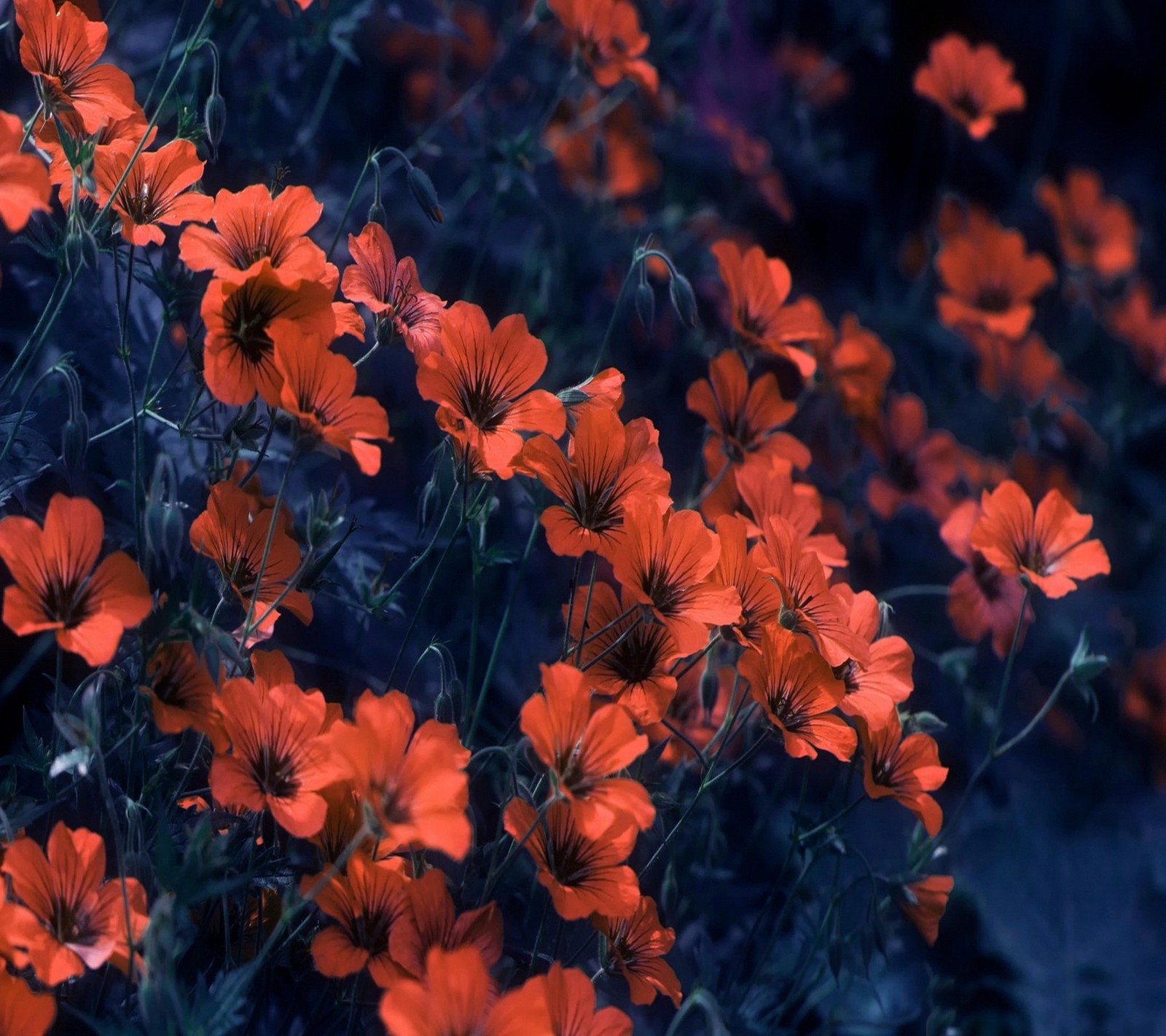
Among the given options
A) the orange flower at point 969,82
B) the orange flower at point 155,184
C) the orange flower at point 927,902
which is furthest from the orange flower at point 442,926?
the orange flower at point 969,82

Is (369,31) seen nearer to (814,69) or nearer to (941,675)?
(814,69)

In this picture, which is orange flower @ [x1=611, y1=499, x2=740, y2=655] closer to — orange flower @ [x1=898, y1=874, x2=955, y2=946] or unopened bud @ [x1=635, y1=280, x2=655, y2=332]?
unopened bud @ [x1=635, y1=280, x2=655, y2=332]

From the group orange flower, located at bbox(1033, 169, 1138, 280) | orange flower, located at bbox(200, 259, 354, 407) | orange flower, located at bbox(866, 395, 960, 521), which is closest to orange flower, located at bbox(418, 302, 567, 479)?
orange flower, located at bbox(200, 259, 354, 407)

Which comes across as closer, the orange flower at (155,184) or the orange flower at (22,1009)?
the orange flower at (22,1009)

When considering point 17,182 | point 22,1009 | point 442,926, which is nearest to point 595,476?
point 442,926

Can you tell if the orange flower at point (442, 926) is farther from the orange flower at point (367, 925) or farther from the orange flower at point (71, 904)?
the orange flower at point (71, 904)

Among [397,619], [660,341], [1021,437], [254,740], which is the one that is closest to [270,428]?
[254,740]
